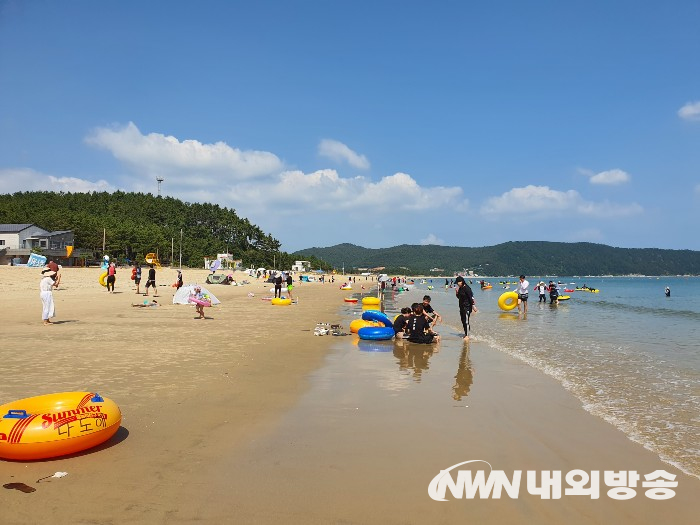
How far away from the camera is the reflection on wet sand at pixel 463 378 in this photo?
7.52m

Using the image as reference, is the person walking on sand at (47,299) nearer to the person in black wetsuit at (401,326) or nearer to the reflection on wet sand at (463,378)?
the person in black wetsuit at (401,326)

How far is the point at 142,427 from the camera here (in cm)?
546

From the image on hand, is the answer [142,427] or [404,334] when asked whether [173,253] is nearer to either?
[404,334]

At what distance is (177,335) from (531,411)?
9581 mm

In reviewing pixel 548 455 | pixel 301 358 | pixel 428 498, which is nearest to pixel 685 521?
pixel 548 455

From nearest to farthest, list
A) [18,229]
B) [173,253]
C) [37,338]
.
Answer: [37,338], [18,229], [173,253]

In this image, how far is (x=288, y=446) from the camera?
5008mm

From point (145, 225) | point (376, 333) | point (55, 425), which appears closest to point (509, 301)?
point (376, 333)

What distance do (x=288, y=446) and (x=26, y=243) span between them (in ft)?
242

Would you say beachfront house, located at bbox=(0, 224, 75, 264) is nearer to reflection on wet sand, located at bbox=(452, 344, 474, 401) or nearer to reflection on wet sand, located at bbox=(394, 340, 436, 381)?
reflection on wet sand, located at bbox=(394, 340, 436, 381)

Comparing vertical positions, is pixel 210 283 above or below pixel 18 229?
below

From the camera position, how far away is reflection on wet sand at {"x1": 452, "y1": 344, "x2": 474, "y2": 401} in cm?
752

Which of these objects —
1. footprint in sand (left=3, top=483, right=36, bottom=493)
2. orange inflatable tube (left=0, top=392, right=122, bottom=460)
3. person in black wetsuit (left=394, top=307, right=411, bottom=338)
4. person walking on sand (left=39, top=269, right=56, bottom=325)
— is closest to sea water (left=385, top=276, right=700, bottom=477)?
person in black wetsuit (left=394, top=307, right=411, bottom=338)

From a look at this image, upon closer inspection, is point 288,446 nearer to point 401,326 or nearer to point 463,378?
point 463,378
